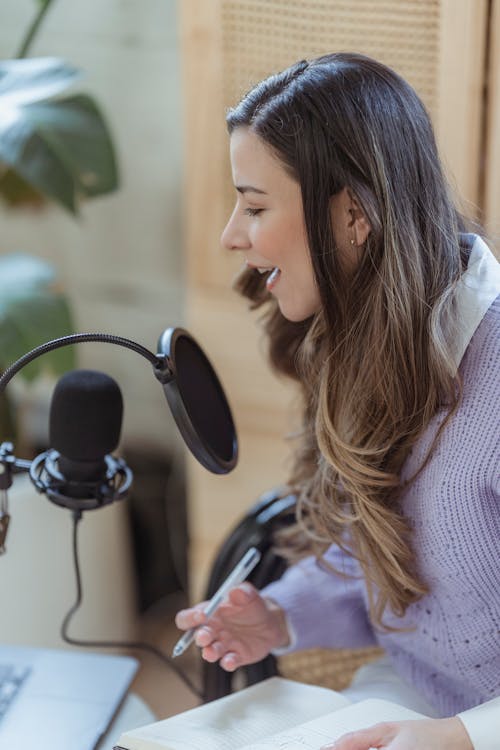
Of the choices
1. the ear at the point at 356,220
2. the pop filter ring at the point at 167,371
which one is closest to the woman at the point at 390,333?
the ear at the point at 356,220

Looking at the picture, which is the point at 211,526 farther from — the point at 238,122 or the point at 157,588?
the point at 238,122

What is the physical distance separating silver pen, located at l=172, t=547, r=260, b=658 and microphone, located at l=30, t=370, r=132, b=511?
17 cm

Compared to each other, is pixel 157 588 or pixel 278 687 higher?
pixel 278 687

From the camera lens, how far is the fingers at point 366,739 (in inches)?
33.9

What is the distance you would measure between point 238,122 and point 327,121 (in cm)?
10

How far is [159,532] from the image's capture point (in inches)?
76.7

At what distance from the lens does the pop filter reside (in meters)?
0.92

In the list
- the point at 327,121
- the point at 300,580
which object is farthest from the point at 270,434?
the point at 327,121

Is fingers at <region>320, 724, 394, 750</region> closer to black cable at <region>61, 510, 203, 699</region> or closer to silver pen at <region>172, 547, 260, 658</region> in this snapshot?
silver pen at <region>172, 547, 260, 658</region>

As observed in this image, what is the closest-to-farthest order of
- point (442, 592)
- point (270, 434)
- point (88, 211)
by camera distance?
point (442, 592) < point (270, 434) < point (88, 211)

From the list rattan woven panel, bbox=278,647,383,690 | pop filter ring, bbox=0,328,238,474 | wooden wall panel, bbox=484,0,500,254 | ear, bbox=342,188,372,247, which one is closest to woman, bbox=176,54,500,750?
ear, bbox=342,188,372,247

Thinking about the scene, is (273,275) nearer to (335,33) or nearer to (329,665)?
(335,33)

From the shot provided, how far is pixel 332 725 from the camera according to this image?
3.06 feet

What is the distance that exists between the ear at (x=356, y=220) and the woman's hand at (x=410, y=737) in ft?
1.38
